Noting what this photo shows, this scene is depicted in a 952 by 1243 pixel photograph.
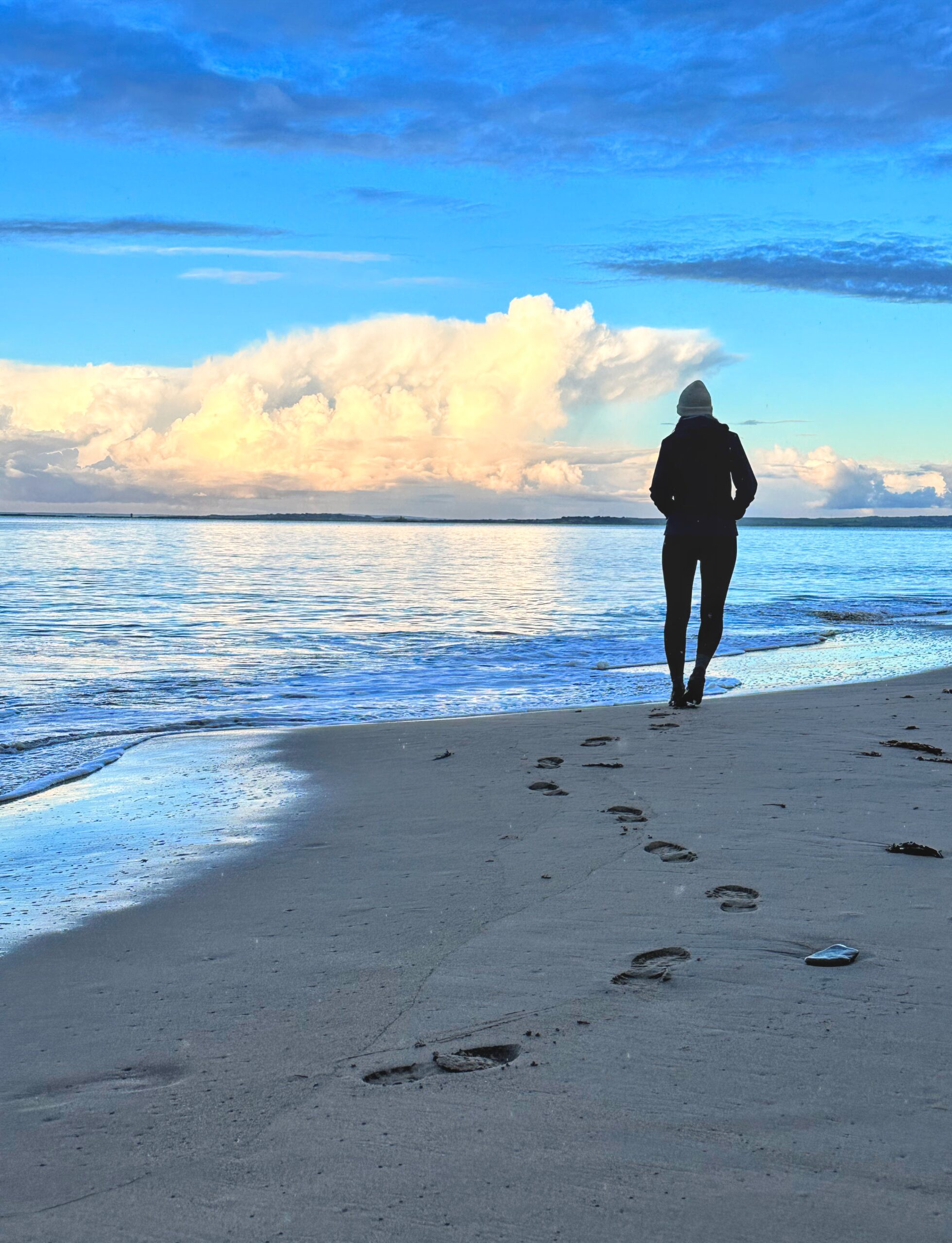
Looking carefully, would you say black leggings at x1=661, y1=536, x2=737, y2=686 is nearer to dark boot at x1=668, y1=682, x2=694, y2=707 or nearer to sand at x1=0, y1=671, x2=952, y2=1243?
dark boot at x1=668, y1=682, x2=694, y2=707

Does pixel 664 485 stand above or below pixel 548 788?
above

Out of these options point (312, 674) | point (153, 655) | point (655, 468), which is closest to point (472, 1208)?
point (655, 468)

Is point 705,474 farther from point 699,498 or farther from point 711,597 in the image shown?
point 711,597

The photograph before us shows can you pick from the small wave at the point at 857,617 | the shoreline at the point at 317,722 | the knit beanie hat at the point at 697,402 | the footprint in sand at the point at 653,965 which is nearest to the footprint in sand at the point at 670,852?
the footprint in sand at the point at 653,965

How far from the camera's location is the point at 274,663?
11352mm

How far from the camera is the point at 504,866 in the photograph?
12.1ft

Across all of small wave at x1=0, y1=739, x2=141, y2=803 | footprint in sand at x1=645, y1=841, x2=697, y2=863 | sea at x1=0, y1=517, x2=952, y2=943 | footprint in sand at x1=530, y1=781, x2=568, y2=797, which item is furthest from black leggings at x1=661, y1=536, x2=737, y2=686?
small wave at x1=0, y1=739, x2=141, y2=803

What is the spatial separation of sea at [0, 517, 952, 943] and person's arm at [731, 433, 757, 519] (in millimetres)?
2045

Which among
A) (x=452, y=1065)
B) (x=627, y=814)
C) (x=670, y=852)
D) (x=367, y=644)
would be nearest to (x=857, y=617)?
(x=367, y=644)

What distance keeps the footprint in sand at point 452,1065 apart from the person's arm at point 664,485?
5.59 m

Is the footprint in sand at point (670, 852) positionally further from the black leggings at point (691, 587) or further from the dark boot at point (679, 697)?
the dark boot at point (679, 697)

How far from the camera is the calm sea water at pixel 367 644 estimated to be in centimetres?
834

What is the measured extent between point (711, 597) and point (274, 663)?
5.50m

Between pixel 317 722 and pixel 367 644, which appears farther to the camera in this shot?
pixel 367 644
